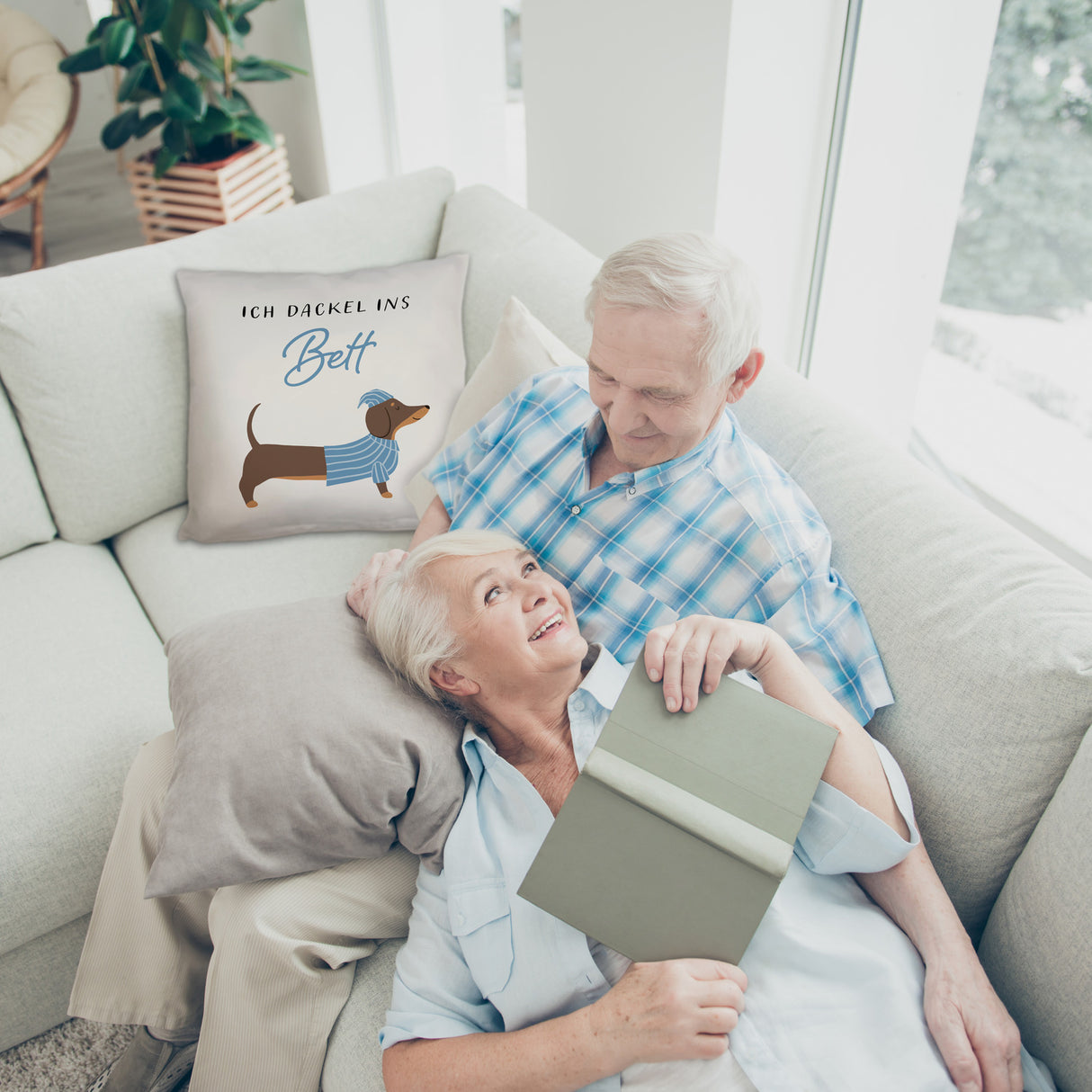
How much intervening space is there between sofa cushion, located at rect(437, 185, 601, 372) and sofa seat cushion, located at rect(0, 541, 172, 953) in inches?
A: 34.3

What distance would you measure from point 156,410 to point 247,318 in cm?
27

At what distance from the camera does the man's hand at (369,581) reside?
1.21 meters

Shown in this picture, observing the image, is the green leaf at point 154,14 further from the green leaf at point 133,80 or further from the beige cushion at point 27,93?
the beige cushion at point 27,93

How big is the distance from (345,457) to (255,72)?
2102 mm

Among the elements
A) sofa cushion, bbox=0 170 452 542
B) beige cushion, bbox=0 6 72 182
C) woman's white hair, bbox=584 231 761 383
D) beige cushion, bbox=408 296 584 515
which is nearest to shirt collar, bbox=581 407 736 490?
woman's white hair, bbox=584 231 761 383

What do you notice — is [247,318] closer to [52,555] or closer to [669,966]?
[52,555]

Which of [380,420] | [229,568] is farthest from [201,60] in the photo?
[229,568]

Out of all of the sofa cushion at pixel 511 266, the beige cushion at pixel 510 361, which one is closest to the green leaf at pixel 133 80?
the sofa cushion at pixel 511 266

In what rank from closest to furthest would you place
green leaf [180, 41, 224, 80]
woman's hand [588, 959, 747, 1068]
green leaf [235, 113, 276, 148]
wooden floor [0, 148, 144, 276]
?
woman's hand [588, 959, 747, 1068]
green leaf [180, 41, 224, 80]
green leaf [235, 113, 276, 148]
wooden floor [0, 148, 144, 276]

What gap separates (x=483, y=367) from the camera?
1571 mm

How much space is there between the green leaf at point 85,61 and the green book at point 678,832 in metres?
3.03

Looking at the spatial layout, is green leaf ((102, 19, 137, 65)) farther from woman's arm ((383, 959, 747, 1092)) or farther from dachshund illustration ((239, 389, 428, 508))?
woman's arm ((383, 959, 747, 1092))

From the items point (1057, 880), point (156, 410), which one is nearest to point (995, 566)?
point (1057, 880)

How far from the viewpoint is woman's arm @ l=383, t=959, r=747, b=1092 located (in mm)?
820
